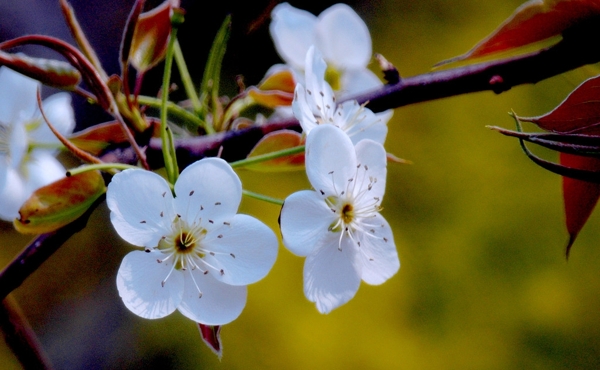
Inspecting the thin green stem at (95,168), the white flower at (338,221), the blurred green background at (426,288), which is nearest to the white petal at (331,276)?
the white flower at (338,221)

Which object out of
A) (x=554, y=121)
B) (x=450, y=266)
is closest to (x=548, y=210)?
(x=450, y=266)

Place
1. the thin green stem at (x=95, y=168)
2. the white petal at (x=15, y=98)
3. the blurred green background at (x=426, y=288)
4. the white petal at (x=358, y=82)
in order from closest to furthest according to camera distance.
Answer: the thin green stem at (x=95, y=168) → the white petal at (x=15, y=98) → the white petal at (x=358, y=82) → the blurred green background at (x=426, y=288)

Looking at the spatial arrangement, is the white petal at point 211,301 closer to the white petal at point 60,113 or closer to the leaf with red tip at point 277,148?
the leaf with red tip at point 277,148

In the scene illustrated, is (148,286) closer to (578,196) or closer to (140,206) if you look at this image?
(140,206)

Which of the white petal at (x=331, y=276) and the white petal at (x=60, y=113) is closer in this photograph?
the white petal at (x=331, y=276)

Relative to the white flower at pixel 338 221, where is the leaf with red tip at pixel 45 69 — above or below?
above

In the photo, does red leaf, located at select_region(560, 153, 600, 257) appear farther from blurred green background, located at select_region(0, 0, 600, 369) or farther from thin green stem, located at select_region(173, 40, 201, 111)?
blurred green background, located at select_region(0, 0, 600, 369)

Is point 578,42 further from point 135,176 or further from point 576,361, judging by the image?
point 576,361
